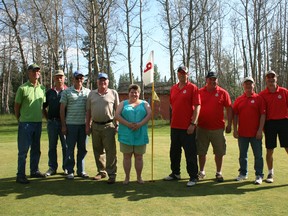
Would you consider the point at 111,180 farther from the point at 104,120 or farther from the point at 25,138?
the point at 25,138

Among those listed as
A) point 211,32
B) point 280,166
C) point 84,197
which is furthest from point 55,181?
point 211,32

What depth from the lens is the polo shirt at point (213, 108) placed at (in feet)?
22.1

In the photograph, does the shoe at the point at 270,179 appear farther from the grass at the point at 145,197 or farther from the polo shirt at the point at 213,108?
the polo shirt at the point at 213,108

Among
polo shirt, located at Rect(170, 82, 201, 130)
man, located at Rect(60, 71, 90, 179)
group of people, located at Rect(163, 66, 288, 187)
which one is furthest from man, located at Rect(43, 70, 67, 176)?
polo shirt, located at Rect(170, 82, 201, 130)

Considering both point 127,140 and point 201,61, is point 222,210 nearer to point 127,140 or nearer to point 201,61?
point 127,140

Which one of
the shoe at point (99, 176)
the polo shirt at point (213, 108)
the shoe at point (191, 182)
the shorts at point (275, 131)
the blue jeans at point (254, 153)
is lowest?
Answer: the shoe at point (191, 182)

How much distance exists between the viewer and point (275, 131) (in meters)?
6.73

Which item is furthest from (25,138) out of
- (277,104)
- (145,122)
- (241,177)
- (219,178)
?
(277,104)

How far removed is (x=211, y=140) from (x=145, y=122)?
1.47 metres

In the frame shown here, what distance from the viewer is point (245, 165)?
22.5 feet

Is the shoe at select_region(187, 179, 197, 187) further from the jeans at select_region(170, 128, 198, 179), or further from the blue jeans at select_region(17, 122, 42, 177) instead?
the blue jeans at select_region(17, 122, 42, 177)

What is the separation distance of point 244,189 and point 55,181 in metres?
3.56

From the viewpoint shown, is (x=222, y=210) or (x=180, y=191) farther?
(x=180, y=191)

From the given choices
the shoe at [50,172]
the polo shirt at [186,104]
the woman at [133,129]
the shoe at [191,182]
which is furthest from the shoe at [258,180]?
the shoe at [50,172]
